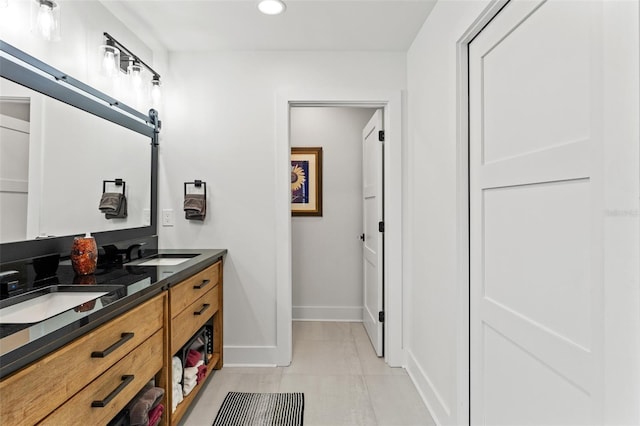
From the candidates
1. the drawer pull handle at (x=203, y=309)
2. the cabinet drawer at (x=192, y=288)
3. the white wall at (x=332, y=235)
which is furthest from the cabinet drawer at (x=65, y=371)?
the white wall at (x=332, y=235)

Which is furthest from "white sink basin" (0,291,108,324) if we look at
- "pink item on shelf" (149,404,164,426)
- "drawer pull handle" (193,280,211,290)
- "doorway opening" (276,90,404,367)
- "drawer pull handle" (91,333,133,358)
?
"doorway opening" (276,90,404,367)

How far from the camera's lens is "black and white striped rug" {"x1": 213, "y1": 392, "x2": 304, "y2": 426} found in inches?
76.2

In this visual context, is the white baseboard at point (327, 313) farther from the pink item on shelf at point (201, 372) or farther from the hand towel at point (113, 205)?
the hand towel at point (113, 205)

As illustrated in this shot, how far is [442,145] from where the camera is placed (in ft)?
6.33

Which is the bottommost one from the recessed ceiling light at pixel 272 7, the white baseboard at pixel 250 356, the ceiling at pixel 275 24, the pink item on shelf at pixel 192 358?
the white baseboard at pixel 250 356

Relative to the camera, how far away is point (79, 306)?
1.10 m

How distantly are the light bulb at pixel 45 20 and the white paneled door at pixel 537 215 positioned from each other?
6.20 feet

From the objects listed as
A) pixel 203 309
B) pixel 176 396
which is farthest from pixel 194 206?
pixel 176 396

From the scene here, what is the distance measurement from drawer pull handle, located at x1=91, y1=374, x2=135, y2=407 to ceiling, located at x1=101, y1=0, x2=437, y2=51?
195cm

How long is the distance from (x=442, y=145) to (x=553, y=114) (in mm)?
831

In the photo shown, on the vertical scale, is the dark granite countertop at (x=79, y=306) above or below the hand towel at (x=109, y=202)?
below

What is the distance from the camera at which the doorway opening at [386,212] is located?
263cm

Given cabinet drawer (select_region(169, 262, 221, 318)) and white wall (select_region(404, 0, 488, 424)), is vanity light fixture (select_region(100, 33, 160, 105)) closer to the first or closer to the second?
cabinet drawer (select_region(169, 262, 221, 318))

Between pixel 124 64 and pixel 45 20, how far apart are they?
0.70 metres
